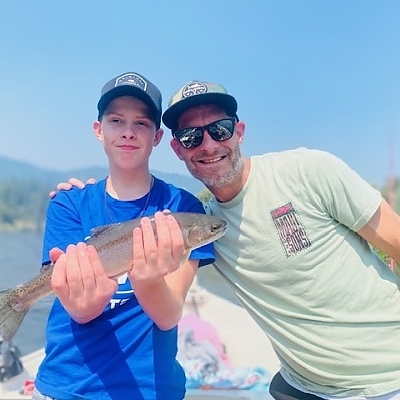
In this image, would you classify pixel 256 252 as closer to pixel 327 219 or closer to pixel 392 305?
pixel 327 219

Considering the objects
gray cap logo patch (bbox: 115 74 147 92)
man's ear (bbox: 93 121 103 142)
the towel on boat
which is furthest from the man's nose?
the towel on boat

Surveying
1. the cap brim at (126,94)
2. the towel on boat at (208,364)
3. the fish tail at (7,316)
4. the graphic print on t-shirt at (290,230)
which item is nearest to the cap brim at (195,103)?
the cap brim at (126,94)

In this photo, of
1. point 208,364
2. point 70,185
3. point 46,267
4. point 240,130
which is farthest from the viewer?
point 208,364

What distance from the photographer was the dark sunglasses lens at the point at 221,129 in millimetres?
2908

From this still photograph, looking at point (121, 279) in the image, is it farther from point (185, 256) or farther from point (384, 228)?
point (384, 228)

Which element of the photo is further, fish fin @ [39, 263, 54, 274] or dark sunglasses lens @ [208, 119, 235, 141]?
dark sunglasses lens @ [208, 119, 235, 141]

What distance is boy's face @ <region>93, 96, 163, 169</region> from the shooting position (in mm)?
2648

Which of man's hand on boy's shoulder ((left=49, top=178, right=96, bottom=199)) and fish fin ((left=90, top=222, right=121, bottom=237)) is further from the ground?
man's hand on boy's shoulder ((left=49, top=178, right=96, bottom=199))

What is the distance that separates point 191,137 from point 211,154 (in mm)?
161

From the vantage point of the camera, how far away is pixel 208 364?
22.1 ft

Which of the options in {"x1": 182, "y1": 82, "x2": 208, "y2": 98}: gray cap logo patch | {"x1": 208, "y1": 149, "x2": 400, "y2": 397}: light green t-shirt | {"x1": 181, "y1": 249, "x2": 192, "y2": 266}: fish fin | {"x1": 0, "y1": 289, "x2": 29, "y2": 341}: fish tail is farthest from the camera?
{"x1": 182, "y1": 82, "x2": 208, "y2": 98}: gray cap logo patch

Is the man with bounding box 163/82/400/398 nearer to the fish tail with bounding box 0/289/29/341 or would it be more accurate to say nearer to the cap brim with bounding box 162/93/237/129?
the cap brim with bounding box 162/93/237/129

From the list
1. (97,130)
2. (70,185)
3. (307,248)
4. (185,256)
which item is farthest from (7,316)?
(307,248)

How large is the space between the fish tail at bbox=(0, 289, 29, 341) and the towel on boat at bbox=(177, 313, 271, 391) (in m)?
3.43
